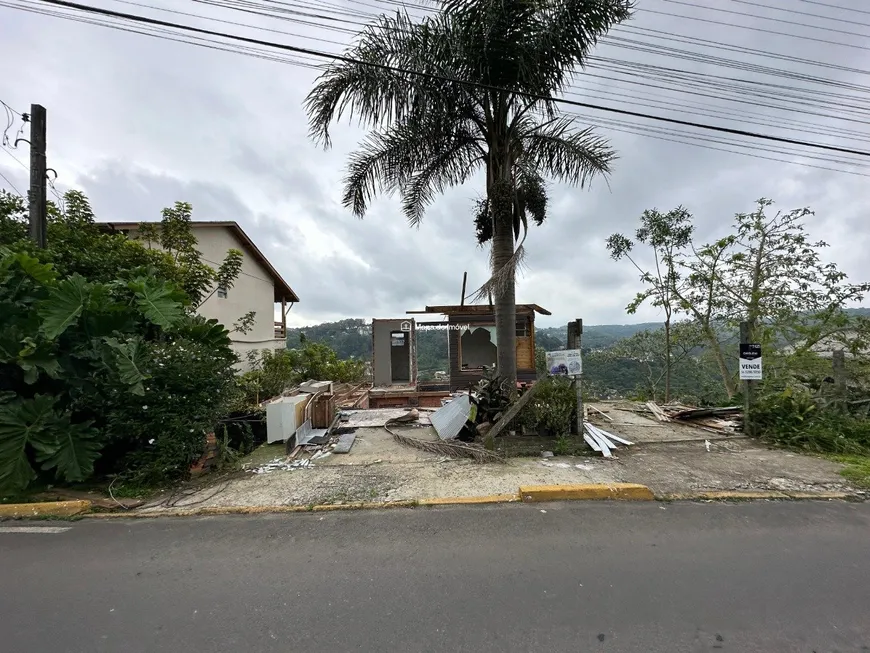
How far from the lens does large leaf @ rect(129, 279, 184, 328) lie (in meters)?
4.92

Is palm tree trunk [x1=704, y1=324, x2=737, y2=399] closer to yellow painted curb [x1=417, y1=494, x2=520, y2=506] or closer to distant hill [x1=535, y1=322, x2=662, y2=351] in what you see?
distant hill [x1=535, y1=322, x2=662, y2=351]

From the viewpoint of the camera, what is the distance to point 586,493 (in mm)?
4113

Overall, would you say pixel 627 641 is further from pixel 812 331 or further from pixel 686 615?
pixel 812 331

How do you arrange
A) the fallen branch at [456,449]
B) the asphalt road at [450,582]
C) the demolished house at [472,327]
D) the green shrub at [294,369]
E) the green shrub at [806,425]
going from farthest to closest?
the demolished house at [472,327] → the green shrub at [294,369] → the green shrub at [806,425] → the fallen branch at [456,449] → the asphalt road at [450,582]

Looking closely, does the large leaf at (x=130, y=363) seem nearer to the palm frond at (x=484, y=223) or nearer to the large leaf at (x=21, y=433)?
the large leaf at (x=21, y=433)

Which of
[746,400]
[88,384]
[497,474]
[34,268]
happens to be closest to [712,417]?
[746,400]

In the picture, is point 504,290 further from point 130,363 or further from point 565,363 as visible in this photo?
point 130,363

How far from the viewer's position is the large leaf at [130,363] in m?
4.20

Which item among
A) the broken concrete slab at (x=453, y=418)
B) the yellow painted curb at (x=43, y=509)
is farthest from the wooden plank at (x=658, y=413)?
the yellow painted curb at (x=43, y=509)

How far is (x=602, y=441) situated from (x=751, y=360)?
307 centimetres

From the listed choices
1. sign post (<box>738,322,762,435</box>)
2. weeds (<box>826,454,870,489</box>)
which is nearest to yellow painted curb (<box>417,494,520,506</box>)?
weeds (<box>826,454,870,489</box>)

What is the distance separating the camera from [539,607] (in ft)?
7.87

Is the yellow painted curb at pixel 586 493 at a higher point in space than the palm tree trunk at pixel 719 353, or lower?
lower

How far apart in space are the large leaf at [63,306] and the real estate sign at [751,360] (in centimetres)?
978
